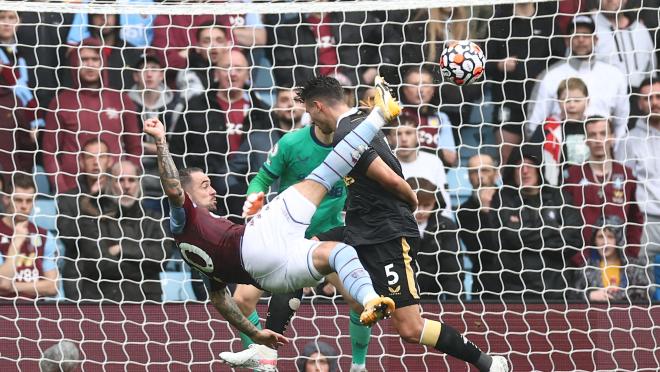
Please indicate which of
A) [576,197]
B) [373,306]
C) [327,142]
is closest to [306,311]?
[327,142]

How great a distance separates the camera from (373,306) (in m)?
6.24

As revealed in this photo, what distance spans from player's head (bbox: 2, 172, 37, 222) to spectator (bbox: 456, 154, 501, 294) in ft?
10.5

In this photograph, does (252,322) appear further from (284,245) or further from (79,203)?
(79,203)

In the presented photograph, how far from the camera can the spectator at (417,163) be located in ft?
30.7

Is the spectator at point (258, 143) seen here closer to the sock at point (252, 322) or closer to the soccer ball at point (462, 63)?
the sock at point (252, 322)

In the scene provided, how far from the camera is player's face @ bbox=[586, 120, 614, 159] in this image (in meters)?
9.34

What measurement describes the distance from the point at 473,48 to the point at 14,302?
3.82 meters

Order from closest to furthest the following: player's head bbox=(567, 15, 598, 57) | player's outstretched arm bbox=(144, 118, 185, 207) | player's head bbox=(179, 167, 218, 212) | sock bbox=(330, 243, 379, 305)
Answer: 1. sock bbox=(330, 243, 379, 305)
2. player's outstretched arm bbox=(144, 118, 185, 207)
3. player's head bbox=(179, 167, 218, 212)
4. player's head bbox=(567, 15, 598, 57)

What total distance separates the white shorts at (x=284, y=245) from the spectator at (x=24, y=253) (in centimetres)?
285

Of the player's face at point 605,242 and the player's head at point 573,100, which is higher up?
the player's head at point 573,100

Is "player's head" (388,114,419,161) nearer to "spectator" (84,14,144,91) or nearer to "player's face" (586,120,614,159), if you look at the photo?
"player's face" (586,120,614,159)

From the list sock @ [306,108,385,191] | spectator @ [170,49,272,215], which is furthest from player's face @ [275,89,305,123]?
sock @ [306,108,385,191]

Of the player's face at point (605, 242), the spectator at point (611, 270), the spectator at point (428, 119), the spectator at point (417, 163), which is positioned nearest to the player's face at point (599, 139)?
the spectator at point (611, 270)

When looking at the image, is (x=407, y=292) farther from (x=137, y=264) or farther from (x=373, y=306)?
(x=137, y=264)
